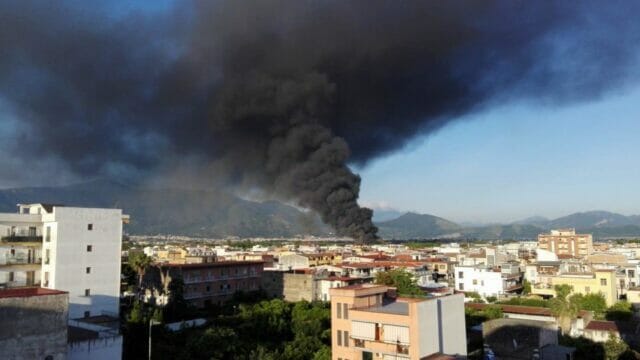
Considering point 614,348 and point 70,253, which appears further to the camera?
point 70,253

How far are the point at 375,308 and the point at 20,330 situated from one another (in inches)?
447

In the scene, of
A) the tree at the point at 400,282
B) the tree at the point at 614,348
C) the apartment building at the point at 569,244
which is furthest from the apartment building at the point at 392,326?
the apartment building at the point at 569,244

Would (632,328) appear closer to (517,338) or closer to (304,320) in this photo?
(517,338)

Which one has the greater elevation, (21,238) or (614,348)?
(21,238)

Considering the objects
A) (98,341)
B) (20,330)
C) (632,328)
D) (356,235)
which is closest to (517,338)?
(632,328)

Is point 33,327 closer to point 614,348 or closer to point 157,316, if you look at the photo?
point 157,316

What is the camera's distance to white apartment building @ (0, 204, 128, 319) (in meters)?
27.1

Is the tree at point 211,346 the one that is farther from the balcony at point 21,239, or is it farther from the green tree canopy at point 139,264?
the green tree canopy at point 139,264

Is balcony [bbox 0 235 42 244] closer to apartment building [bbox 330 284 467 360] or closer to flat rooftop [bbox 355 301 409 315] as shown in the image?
apartment building [bbox 330 284 467 360]

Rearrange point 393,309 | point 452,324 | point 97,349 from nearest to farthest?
point 97,349
point 452,324
point 393,309

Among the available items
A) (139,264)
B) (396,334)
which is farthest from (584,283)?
(139,264)

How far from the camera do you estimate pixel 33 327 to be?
14.9 m

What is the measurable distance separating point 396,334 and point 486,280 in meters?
30.4

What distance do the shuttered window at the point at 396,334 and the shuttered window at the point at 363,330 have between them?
18.1 inches
